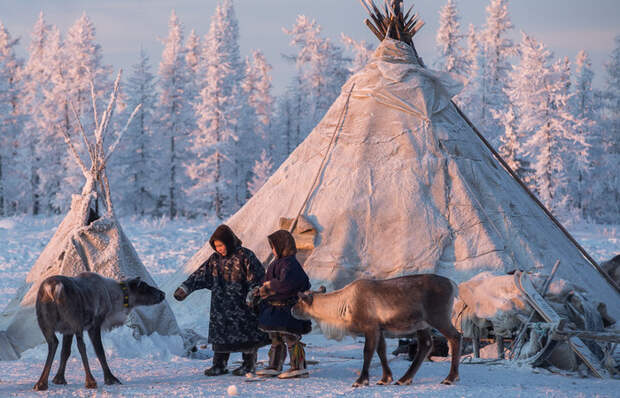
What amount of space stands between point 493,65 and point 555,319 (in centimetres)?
3994

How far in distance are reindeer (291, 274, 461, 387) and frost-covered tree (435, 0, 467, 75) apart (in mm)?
35335

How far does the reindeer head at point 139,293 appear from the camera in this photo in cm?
746

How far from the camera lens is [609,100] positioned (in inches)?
1747

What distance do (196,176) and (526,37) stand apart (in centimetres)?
1776

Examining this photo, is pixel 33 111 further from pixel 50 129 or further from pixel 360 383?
pixel 360 383

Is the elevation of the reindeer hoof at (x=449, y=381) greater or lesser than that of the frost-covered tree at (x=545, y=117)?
lesser

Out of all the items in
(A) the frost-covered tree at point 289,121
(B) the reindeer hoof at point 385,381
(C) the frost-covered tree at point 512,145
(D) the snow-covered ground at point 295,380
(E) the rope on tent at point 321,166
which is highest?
(A) the frost-covered tree at point 289,121

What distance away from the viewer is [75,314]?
21.5 ft

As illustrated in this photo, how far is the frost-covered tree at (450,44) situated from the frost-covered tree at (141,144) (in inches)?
661

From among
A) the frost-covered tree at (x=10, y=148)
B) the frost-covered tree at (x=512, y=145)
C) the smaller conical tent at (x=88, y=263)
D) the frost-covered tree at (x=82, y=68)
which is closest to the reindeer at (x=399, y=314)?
the smaller conical tent at (x=88, y=263)

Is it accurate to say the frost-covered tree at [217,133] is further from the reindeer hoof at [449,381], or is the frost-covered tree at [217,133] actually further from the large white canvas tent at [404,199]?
the reindeer hoof at [449,381]

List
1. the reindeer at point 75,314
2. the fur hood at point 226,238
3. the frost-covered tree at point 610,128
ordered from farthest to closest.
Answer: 1. the frost-covered tree at point 610,128
2. the fur hood at point 226,238
3. the reindeer at point 75,314

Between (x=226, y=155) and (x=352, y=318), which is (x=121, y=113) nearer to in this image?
(x=226, y=155)

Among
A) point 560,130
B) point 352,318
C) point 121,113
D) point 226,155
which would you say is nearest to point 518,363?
point 352,318
